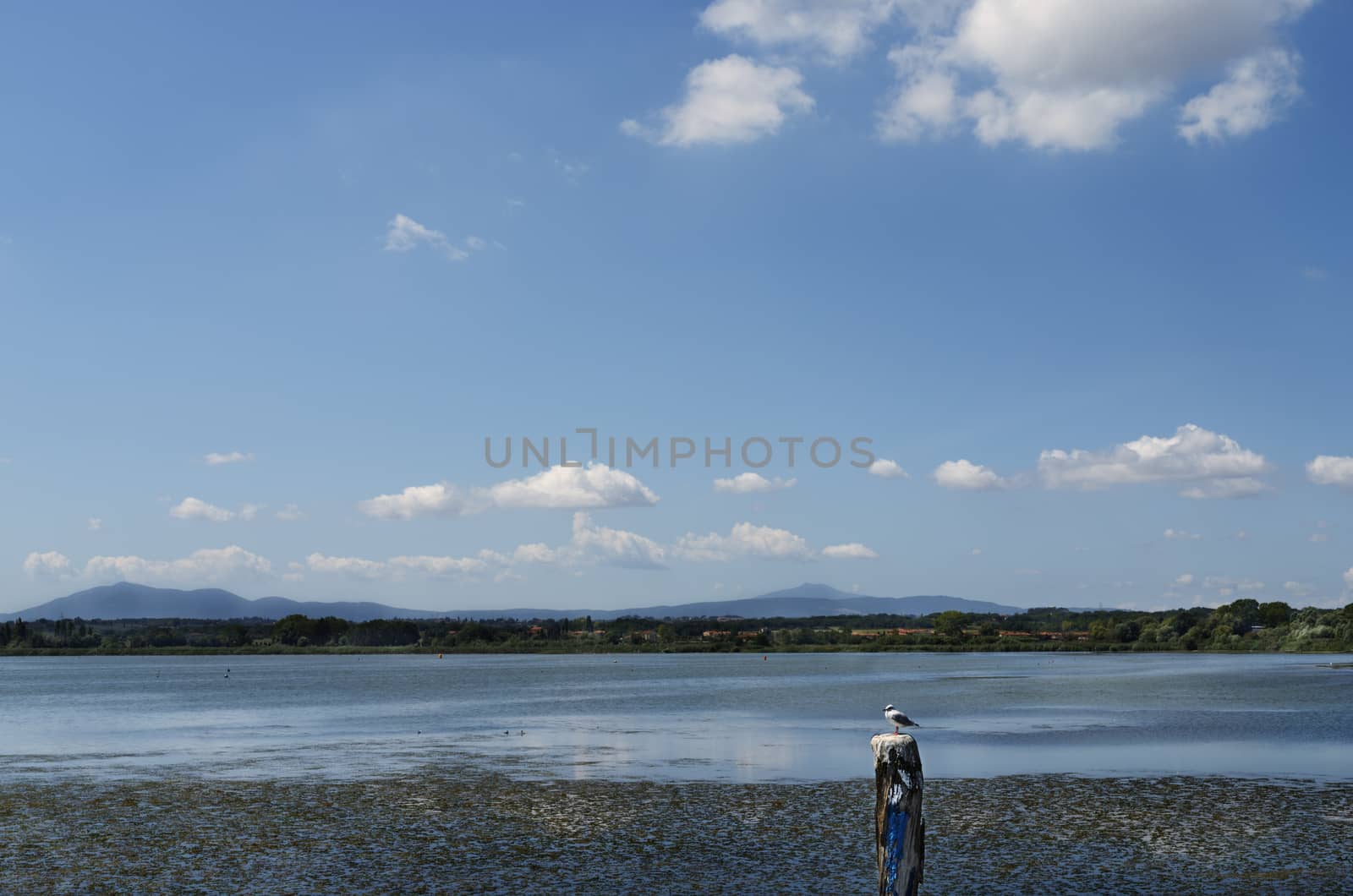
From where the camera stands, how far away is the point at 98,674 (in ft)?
524

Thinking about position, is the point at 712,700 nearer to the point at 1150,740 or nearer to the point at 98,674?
the point at 1150,740

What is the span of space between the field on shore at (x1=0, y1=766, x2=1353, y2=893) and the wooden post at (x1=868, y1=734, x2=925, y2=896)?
6.15m

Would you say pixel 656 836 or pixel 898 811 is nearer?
pixel 898 811

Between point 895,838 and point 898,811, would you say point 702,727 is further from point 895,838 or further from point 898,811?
point 898,811

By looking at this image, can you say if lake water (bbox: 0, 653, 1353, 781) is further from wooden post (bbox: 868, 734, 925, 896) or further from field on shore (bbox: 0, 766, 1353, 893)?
wooden post (bbox: 868, 734, 925, 896)

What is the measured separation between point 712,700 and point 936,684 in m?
26.7

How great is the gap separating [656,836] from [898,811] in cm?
1213

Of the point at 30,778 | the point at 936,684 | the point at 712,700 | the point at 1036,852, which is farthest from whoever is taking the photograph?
the point at 936,684

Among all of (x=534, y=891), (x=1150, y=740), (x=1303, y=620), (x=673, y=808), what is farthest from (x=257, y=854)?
(x=1303, y=620)

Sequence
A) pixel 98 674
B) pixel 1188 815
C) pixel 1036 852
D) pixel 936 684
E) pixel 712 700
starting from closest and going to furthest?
pixel 1036 852 → pixel 1188 815 → pixel 712 700 → pixel 936 684 → pixel 98 674

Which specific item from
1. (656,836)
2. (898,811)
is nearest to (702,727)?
(656,836)

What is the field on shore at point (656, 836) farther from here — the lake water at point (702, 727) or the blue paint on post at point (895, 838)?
the blue paint on post at point (895, 838)

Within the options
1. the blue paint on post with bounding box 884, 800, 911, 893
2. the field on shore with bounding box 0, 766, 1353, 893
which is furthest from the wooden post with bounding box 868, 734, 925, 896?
the field on shore with bounding box 0, 766, 1353, 893

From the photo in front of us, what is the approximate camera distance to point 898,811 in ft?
45.5
